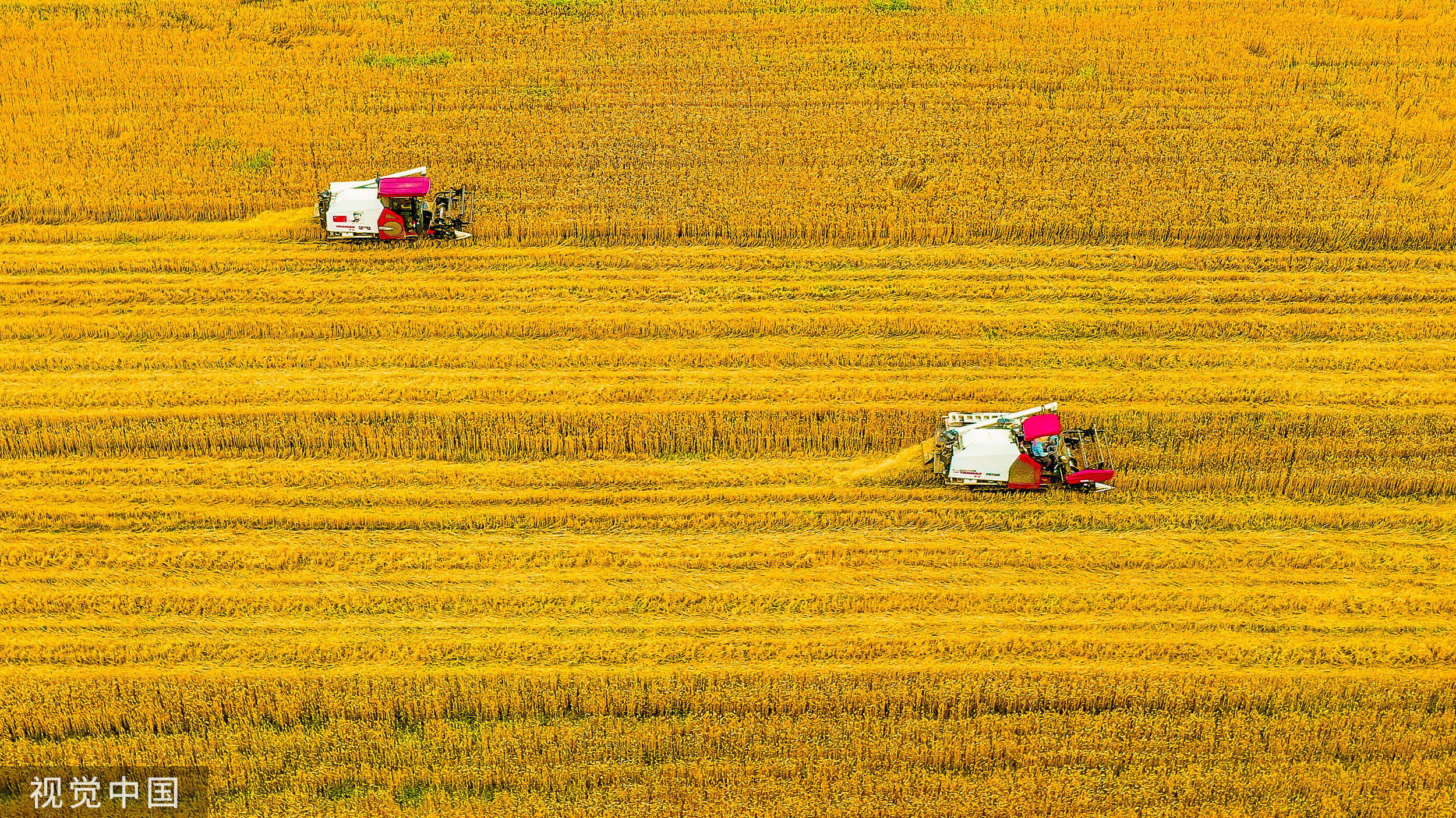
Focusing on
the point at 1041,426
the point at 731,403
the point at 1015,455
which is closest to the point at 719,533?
the point at 731,403

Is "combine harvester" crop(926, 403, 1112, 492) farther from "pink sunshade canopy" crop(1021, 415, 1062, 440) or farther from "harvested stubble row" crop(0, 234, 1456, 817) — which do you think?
"harvested stubble row" crop(0, 234, 1456, 817)

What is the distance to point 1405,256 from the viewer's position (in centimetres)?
1895

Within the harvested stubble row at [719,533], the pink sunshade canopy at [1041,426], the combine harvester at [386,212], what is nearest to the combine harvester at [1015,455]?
the pink sunshade canopy at [1041,426]

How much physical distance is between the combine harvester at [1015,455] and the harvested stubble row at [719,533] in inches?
11.0

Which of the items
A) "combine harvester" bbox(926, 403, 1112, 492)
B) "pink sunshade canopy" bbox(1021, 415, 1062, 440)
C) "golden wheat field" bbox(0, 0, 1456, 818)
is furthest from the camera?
"combine harvester" bbox(926, 403, 1112, 492)

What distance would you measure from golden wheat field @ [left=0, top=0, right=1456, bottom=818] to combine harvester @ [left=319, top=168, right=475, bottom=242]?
1.03ft

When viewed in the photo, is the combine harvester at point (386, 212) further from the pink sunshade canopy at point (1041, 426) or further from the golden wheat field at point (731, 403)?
the pink sunshade canopy at point (1041, 426)

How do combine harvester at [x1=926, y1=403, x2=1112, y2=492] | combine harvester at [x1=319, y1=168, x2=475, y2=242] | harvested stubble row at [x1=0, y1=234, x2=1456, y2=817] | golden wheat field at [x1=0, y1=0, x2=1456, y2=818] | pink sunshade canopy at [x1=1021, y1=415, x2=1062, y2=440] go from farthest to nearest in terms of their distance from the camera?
combine harvester at [x1=319, y1=168, x2=475, y2=242] < combine harvester at [x1=926, y1=403, x2=1112, y2=492] < pink sunshade canopy at [x1=1021, y1=415, x2=1062, y2=440] < golden wheat field at [x1=0, y1=0, x2=1456, y2=818] < harvested stubble row at [x1=0, y1=234, x2=1456, y2=817]

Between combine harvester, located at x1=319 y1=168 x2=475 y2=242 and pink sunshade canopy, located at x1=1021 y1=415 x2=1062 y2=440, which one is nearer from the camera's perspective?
pink sunshade canopy, located at x1=1021 y1=415 x2=1062 y2=440

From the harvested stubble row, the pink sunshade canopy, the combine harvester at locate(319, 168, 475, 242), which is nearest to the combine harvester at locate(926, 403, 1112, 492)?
the pink sunshade canopy

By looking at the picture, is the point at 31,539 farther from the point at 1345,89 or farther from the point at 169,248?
the point at 1345,89

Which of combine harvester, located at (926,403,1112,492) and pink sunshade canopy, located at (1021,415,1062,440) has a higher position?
pink sunshade canopy, located at (1021,415,1062,440)

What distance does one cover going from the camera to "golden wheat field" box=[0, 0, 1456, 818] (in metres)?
13.2

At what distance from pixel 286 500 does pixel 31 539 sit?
313 centimetres
